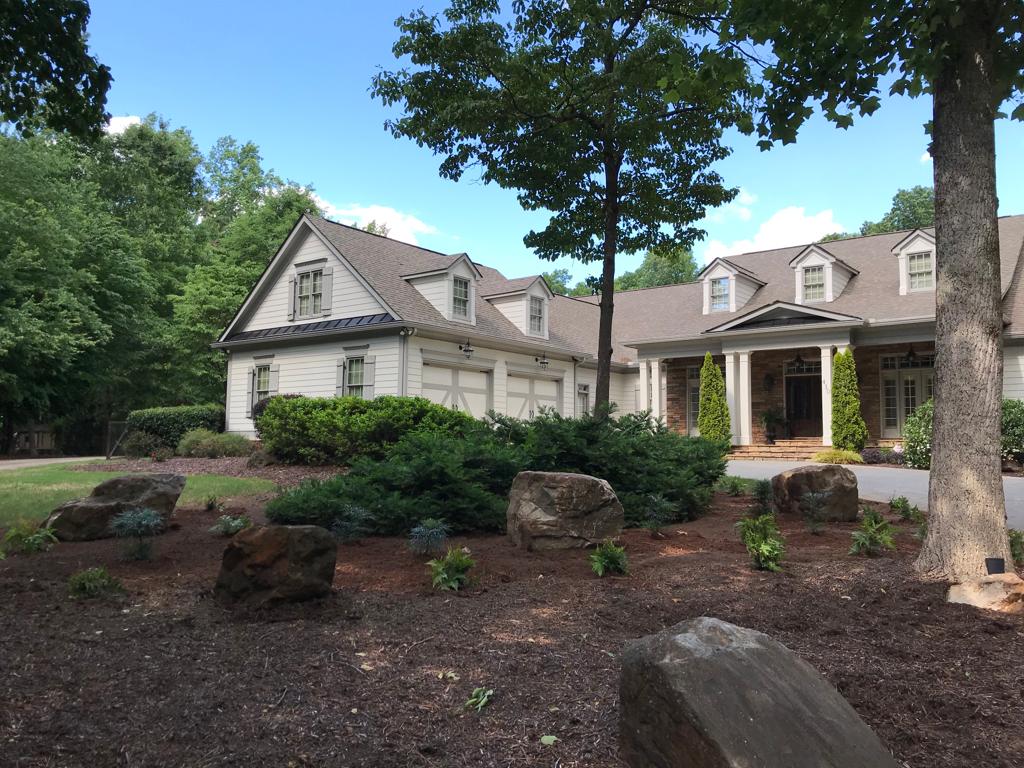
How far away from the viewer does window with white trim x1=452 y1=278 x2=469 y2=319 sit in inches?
746

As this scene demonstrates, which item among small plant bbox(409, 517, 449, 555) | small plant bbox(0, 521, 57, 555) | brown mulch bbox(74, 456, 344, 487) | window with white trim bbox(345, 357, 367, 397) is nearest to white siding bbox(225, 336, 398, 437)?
window with white trim bbox(345, 357, 367, 397)

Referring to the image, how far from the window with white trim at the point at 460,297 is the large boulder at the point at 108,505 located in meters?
12.5

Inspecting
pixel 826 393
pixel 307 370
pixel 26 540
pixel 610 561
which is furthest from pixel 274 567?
pixel 826 393

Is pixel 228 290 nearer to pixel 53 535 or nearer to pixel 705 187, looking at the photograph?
pixel 705 187

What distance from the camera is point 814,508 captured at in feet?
22.6

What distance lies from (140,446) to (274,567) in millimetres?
15754

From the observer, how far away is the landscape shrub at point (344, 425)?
44.1 feet

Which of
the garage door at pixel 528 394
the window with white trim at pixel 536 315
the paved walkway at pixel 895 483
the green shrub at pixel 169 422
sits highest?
the window with white trim at pixel 536 315

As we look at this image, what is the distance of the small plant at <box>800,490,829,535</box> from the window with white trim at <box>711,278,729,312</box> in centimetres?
1678

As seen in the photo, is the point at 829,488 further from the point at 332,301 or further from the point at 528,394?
the point at 332,301

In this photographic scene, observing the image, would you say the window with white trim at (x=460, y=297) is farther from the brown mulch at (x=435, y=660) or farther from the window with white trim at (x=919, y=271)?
the brown mulch at (x=435, y=660)

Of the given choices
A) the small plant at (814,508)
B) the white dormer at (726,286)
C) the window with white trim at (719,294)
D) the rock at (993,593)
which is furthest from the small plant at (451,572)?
the window with white trim at (719,294)

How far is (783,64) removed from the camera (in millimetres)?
5895

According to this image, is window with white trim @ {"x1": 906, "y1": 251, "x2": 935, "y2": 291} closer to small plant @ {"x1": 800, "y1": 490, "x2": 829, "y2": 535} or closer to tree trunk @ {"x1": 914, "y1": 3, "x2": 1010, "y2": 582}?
small plant @ {"x1": 800, "y1": 490, "x2": 829, "y2": 535}
